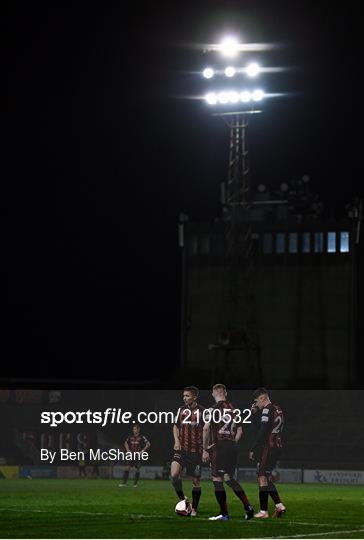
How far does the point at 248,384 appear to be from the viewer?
76125mm

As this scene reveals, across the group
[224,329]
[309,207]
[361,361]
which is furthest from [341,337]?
[224,329]

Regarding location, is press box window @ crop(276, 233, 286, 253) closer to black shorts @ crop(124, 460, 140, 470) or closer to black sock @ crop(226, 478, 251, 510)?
black shorts @ crop(124, 460, 140, 470)

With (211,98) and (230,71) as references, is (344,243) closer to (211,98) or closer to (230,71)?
(211,98)

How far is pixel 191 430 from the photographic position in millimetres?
20438

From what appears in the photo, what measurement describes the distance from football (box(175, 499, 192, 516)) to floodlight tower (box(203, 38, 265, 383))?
3185cm

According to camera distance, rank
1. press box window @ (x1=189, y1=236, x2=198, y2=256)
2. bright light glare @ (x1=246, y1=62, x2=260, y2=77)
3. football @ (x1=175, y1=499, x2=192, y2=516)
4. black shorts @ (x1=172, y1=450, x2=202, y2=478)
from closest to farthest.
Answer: black shorts @ (x1=172, y1=450, x2=202, y2=478) → football @ (x1=175, y1=499, x2=192, y2=516) → bright light glare @ (x1=246, y1=62, x2=260, y2=77) → press box window @ (x1=189, y1=236, x2=198, y2=256)

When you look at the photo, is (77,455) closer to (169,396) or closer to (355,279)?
(169,396)

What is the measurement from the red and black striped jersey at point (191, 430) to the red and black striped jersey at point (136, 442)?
6531mm

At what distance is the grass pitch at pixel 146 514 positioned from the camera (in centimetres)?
1819

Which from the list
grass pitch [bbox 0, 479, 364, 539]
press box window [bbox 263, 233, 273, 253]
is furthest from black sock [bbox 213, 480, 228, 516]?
press box window [bbox 263, 233, 273, 253]

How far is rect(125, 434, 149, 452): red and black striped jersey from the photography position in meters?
27.1

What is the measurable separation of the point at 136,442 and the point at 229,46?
26.5 meters

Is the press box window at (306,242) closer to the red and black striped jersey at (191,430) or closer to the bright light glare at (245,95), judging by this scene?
the bright light glare at (245,95)

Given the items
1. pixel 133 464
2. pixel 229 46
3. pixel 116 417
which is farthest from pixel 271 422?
pixel 229 46
